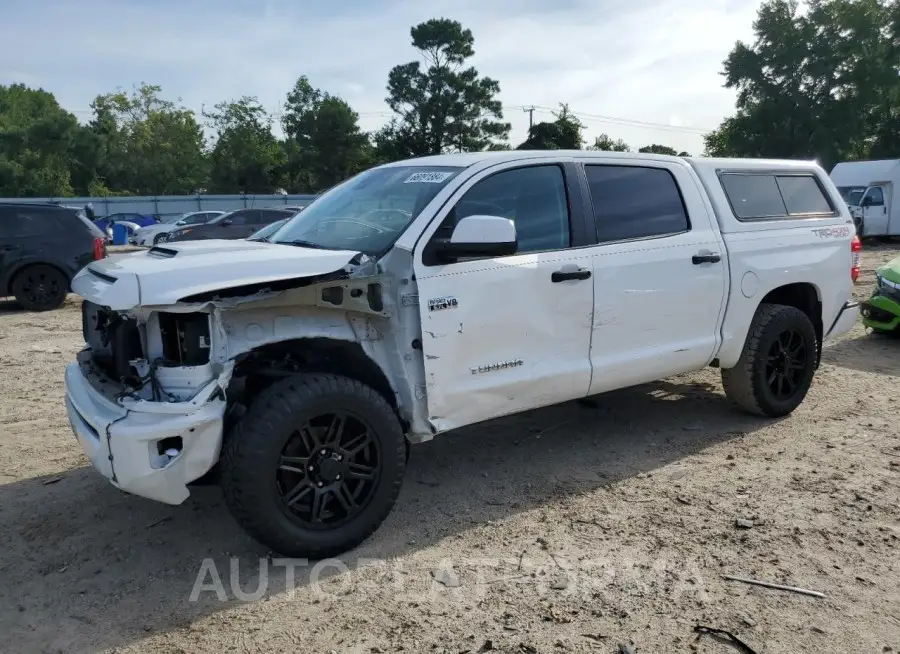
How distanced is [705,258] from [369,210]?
2229mm

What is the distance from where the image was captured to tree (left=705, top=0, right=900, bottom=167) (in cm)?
4159

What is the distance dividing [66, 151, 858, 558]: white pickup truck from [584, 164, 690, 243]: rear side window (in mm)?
14

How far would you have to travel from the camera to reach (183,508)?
165 inches

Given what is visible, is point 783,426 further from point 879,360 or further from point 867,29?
point 867,29

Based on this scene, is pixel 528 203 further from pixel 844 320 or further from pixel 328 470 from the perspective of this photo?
pixel 844 320

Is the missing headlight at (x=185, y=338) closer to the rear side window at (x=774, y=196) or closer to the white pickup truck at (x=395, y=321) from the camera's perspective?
the white pickup truck at (x=395, y=321)

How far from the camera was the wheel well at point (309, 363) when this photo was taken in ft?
11.9

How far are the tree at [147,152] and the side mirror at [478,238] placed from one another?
64.6m

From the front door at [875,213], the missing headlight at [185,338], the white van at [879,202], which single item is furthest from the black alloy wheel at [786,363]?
the front door at [875,213]

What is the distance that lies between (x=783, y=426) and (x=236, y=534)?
12.8 feet

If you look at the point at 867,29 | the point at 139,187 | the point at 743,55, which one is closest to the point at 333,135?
the point at 139,187

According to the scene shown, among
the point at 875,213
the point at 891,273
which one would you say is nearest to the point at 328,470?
the point at 891,273

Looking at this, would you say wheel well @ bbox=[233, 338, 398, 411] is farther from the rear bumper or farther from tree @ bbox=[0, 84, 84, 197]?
tree @ bbox=[0, 84, 84, 197]

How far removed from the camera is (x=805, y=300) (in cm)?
578
